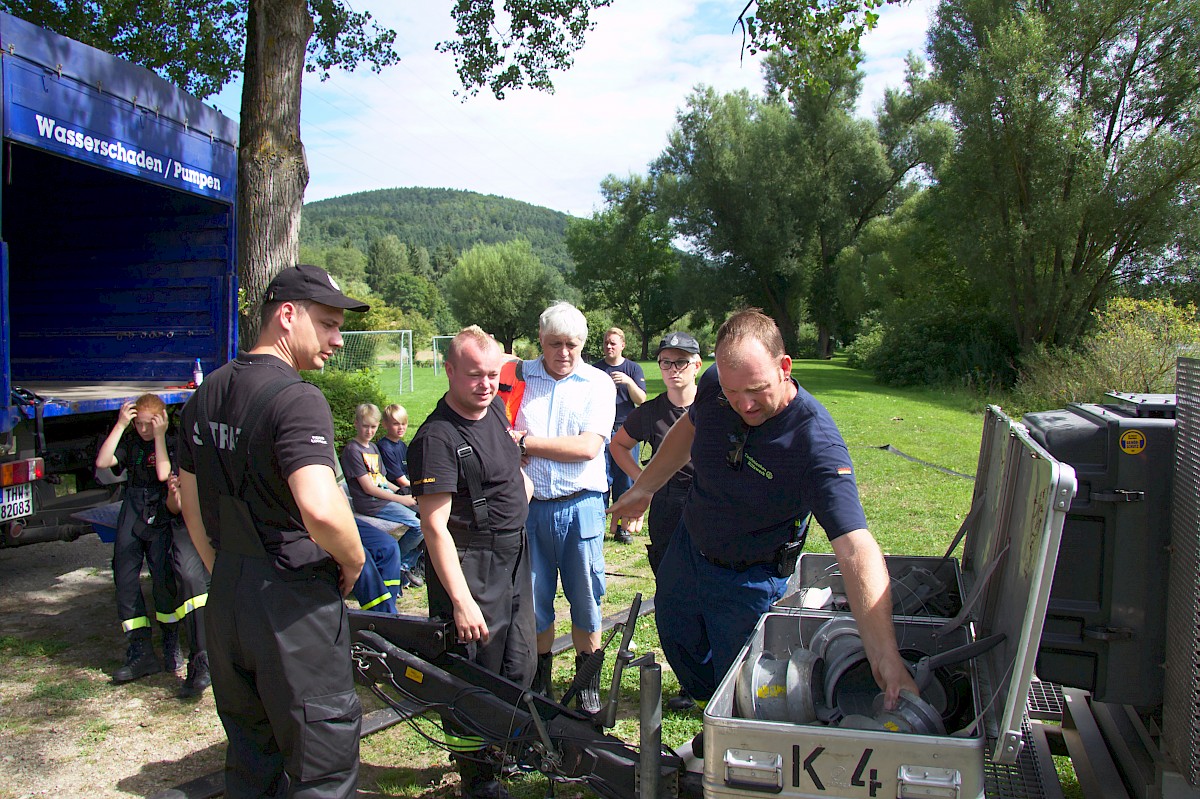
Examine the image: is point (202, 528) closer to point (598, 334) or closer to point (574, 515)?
point (574, 515)

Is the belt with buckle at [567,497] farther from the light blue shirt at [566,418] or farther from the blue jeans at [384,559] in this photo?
the blue jeans at [384,559]

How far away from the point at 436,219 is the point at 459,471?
182802 millimetres

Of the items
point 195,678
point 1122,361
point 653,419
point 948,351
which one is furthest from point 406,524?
point 948,351

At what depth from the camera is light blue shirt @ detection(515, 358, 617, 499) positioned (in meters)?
4.05

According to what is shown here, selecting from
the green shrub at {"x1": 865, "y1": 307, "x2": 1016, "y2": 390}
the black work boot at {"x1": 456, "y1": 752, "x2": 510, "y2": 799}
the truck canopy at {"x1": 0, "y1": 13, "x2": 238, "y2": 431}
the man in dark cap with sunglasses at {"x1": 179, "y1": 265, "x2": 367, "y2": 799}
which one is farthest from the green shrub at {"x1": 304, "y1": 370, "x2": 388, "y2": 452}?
the green shrub at {"x1": 865, "y1": 307, "x2": 1016, "y2": 390}

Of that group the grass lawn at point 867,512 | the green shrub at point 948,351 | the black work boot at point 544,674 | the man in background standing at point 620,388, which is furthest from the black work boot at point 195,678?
the green shrub at point 948,351

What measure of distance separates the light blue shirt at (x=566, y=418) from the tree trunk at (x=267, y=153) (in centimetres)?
442

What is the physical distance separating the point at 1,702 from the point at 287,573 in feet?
10.4

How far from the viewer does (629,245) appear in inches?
2586

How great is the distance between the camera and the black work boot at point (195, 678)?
4.54m

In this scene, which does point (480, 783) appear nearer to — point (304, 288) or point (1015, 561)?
point (304, 288)

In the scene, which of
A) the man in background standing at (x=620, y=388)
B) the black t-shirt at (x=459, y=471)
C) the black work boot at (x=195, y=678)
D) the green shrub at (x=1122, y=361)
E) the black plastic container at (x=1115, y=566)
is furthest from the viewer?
the green shrub at (x=1122, y=361)

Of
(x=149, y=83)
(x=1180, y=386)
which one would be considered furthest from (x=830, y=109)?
(x=1180, y=386)

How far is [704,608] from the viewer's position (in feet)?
9.82
